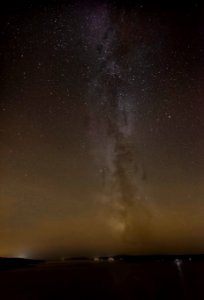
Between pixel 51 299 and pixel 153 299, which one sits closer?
pixel 153 299

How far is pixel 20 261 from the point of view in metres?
143

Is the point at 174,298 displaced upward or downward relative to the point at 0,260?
downward

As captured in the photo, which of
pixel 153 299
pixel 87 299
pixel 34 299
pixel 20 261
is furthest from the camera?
pixel 20 261

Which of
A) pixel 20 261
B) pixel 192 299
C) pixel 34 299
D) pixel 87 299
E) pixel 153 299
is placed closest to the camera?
pixel 192 299

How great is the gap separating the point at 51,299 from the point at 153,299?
5.75 m

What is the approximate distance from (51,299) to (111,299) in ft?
11.7

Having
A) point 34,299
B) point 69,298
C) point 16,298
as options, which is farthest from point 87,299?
point 16,298

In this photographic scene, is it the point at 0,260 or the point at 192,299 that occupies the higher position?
the point at 0,260

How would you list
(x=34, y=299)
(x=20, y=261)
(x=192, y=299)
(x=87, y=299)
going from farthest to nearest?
1. (x=20, y=261)
2. (x=34, y=299)
3. (x=87, y=299)
4. (x=192, y=299)

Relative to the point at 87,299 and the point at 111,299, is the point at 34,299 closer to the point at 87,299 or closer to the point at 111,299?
the point at 87,299

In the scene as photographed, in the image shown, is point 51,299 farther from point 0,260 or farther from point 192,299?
point 0,260

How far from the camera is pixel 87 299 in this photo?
791 inches

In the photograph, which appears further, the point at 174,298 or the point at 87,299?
the point at 87,299

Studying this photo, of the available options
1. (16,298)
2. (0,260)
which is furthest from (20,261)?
(16,298)
